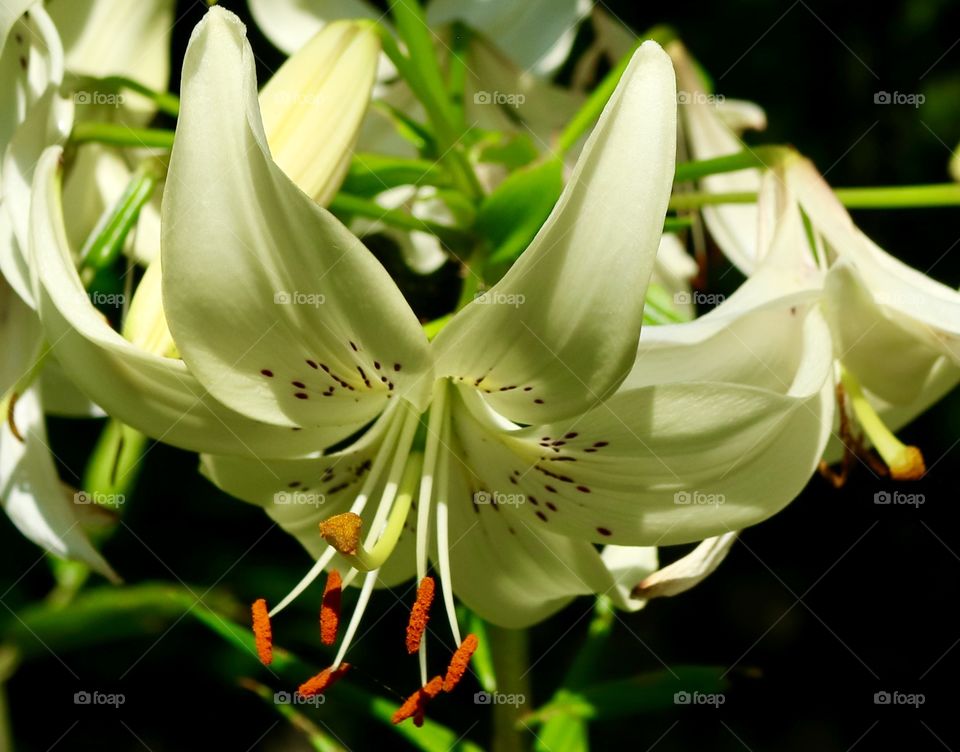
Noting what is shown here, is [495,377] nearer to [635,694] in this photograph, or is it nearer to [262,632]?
[262,632]

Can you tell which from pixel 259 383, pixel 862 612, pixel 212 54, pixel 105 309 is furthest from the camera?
pixel 862 612

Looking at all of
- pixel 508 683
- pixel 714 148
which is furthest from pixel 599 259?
pixel 714 148

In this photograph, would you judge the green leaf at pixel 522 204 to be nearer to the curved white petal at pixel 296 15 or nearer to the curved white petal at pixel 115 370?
the curved white petal at pixel 115 370

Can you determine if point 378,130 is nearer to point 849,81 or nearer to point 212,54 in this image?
point 212,54

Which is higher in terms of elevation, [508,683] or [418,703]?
[418,703]

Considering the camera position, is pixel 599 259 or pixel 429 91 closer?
pixel 599 259

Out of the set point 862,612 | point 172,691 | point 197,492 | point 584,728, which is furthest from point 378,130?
point 862,612

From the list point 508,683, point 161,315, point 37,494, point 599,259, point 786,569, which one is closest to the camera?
point 599,259
